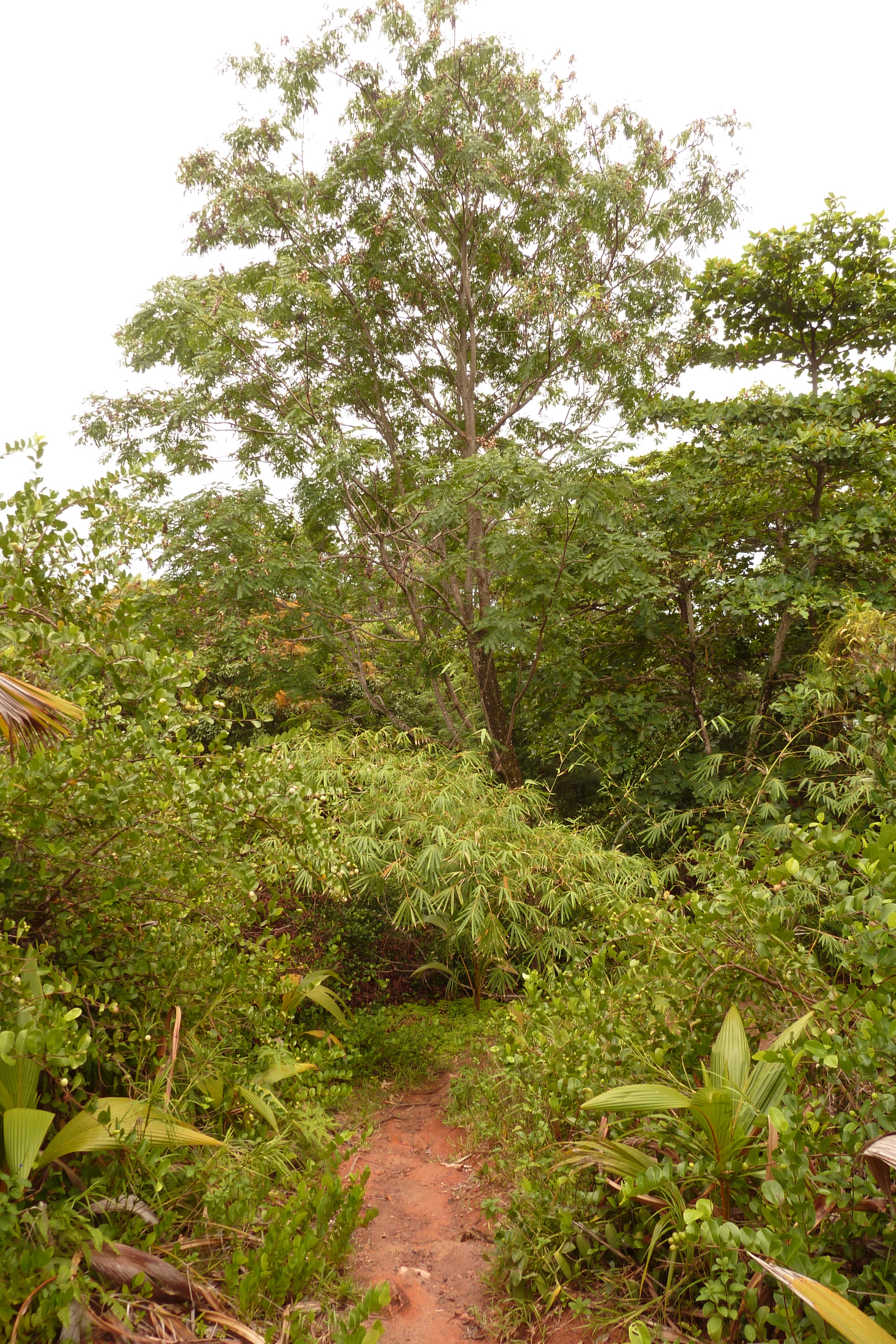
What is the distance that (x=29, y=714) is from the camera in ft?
7.14

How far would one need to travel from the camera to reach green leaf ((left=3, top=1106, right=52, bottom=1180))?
1.98m

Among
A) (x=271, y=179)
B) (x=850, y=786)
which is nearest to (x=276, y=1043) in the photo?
(x=850, y=786)

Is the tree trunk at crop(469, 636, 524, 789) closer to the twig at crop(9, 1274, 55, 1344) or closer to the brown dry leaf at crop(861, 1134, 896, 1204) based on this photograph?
the brown dry leaf at crop(861, 1134, 896, 1204)

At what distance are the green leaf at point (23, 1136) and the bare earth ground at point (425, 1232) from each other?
1.13 metres

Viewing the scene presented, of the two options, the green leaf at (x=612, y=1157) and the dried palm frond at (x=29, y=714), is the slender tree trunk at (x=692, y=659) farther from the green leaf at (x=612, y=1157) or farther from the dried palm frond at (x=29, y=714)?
the dried palm frond at (x=29, y=714)

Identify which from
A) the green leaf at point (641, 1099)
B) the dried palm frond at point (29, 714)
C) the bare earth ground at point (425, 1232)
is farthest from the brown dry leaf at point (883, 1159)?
the dried palm frond at point (29, 714)

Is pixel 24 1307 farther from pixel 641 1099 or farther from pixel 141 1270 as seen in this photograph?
pixel 641 1099

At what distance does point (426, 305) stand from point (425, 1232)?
22.9 feet

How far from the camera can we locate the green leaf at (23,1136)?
6.49ft

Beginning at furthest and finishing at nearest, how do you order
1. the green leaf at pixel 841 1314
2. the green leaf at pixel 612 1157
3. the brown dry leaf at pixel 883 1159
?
1. the green leaf at pixel 612 1157
2. the brown dry leaf at pixel 883 1159
3. the green leaf at pixel 841 1314

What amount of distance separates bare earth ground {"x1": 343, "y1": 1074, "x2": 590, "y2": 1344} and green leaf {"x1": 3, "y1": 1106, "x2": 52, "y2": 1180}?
1.13m

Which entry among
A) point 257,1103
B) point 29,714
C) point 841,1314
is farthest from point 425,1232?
point 29,714

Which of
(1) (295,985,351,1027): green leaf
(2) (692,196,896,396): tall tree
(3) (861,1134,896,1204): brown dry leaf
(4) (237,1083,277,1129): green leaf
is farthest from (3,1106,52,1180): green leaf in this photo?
(2) (692,196,896,396): tall tree

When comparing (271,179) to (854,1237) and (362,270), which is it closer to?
(362,270)
